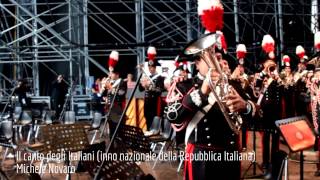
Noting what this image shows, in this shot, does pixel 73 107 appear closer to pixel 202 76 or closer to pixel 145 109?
pixel 145 109

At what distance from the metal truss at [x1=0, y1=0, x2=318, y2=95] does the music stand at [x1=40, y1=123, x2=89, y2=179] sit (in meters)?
8.67

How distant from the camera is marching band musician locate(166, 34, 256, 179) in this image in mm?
3350

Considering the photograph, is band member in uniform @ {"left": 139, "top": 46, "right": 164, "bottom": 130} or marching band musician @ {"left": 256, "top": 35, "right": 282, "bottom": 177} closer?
marching band musician @ {"left": 256, "top": 35, "right": 282, "bottom": 177}

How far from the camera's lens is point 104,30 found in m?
16.7

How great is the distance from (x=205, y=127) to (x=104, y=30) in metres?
13.6

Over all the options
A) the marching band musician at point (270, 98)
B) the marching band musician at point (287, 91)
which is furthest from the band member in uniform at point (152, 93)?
the marching band musician at point (270, 98)

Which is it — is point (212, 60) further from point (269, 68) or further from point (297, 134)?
point (269, 68)

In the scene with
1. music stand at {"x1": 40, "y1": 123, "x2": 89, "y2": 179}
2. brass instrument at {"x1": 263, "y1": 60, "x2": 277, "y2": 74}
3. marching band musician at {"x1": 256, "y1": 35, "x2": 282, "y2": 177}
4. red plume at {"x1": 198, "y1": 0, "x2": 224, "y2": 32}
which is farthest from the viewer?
brass instrument at {"x1": 263, "y1": 60, "x2": 277, "y2": 74}

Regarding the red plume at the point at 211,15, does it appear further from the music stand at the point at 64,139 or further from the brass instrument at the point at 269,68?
the brass instrument at the point at 269,68

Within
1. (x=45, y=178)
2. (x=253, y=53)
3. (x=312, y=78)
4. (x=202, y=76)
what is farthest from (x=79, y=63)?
(x=202, y=76)

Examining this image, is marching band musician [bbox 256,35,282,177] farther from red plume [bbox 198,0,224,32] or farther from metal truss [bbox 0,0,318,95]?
metal truss [bbox 0,0,318,95]

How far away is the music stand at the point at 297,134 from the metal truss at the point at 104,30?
10.9 meters

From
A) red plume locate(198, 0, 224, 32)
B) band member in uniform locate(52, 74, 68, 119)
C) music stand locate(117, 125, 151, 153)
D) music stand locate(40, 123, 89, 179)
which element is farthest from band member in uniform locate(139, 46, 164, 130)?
red plume locate(198, 0, 224, 32)

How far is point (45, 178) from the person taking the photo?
7.11 metres
